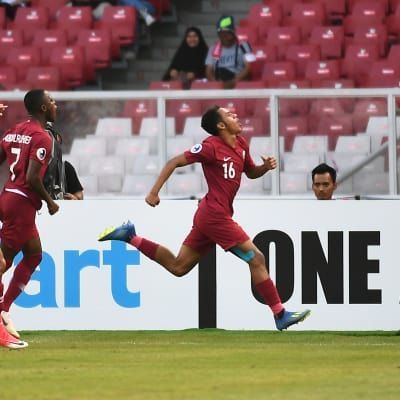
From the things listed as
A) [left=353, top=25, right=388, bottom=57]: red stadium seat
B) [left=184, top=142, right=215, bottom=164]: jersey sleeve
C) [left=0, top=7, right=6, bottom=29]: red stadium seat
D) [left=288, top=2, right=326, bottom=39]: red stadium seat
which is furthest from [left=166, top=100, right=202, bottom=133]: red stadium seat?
[left=0, top=7, right=6, bottom=29]: red stadium seat

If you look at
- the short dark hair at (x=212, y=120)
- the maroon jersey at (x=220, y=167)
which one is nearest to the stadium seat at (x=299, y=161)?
the maroon jersey at (x=220, y=167)

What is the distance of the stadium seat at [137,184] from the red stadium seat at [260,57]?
17.0ft

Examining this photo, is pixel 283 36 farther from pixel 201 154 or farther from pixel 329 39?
pixel 201 154

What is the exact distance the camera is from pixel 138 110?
682 inches

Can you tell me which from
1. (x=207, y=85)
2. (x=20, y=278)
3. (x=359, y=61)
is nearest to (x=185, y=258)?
(x=20, y=278)

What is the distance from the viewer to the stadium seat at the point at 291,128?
17.0 m

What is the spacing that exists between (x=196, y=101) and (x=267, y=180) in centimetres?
116

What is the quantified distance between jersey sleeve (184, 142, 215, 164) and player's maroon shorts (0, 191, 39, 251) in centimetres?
140

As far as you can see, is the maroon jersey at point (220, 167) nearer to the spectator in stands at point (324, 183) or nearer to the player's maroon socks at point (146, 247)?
the player's maroon socks at point (146, 247)

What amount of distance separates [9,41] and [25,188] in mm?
11740

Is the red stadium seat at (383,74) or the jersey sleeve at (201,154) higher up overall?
the red stadium seat at (383,74)

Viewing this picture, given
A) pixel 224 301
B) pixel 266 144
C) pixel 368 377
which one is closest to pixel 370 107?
pixel 266 144

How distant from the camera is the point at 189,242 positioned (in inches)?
559

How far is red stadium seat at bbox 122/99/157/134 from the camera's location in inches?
680
